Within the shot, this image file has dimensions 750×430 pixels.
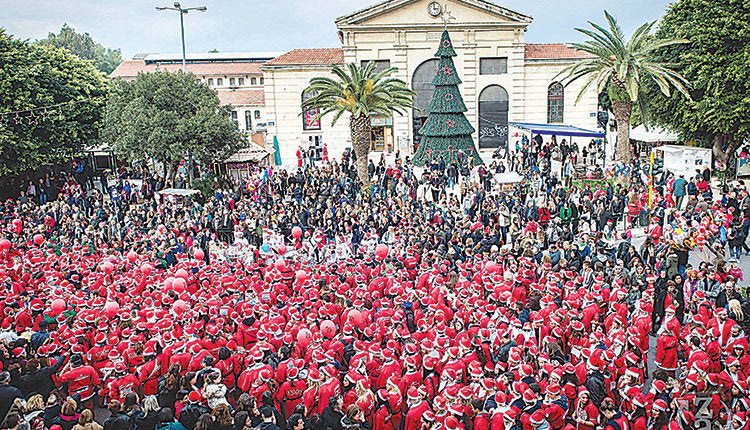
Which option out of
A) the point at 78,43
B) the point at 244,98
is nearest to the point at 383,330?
the point at 244,98

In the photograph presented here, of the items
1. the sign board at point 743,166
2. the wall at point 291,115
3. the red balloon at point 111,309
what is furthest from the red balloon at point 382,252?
the wall at point 291,115

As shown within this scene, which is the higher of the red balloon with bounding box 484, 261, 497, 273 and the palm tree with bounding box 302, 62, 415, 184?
the palm tree with bounding box 302, 62, 415, 184

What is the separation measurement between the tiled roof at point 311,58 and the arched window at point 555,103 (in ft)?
57.5

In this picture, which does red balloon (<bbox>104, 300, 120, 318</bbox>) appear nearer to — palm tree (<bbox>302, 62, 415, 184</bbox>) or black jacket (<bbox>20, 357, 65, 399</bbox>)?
black jacket (<bbox>20, 357, 65, 399</bbox>)

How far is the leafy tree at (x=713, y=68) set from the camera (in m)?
26.7

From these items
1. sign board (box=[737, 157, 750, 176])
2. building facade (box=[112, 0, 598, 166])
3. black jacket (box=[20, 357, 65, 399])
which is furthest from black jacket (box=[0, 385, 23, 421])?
building facade (box=[112, 0, 598, 166])

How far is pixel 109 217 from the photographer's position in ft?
75.6

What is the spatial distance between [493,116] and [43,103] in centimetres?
3245

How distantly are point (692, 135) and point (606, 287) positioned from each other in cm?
2347

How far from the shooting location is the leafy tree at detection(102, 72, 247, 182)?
3011cm

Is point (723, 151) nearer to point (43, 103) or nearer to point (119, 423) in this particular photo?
point (119, 423)

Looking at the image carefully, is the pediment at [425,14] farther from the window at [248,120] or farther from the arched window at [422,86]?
the window at [248,120]

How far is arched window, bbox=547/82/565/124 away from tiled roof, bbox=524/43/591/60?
2.29 metres

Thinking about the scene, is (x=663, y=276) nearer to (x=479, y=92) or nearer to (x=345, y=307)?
(x=345, y=307)
